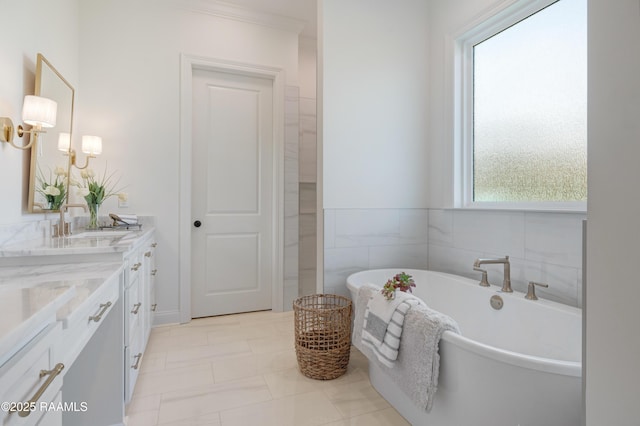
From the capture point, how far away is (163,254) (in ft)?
9.60

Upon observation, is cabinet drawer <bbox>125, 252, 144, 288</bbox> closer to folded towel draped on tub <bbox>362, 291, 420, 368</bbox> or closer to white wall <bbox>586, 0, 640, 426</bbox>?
folded towel draped on tub <bbox>362, 291, 420, 368</bbox>

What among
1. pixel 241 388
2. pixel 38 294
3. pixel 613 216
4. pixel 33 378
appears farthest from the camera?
pixel 241 388

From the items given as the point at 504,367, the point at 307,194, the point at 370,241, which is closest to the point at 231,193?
the point at 307,194

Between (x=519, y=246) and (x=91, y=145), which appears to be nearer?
(x=519, y=246)

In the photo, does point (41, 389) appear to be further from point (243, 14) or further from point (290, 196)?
point (243, 14)

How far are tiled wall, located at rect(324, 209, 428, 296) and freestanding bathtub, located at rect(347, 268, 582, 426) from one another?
0.26 meters

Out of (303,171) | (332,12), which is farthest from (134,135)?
(332,12)

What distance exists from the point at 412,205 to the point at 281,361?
5.02 ft

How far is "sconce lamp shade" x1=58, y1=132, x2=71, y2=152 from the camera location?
2.25 m

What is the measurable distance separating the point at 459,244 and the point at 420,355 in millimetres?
1268

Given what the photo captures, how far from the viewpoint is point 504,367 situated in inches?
44.6

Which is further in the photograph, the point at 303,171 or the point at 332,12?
the point at 303,171

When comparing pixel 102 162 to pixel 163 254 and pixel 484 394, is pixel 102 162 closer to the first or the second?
pixel 163 254

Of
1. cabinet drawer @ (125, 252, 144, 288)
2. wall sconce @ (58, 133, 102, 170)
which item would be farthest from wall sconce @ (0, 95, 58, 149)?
cabinet drawer @ (125, 252, 144, 288)
